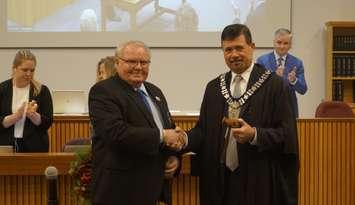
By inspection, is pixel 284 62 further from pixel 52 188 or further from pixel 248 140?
pixel 52 188

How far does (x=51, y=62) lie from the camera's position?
7617 mm

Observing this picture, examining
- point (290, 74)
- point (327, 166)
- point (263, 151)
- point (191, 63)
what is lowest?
point (327, 166)

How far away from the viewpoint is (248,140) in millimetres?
2590

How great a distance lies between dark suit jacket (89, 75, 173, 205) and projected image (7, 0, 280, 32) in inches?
200

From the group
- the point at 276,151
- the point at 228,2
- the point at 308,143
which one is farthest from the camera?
the point at 228,2

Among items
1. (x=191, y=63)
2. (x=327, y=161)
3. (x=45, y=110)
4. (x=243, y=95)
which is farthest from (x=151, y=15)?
(x=243, y=95)

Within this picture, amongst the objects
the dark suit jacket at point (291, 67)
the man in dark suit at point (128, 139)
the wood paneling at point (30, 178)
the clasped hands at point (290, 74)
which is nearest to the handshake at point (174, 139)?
the man in dark suit at point (128, 139)

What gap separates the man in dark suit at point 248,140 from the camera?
268 cm

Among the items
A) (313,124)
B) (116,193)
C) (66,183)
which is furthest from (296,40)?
(116,193)

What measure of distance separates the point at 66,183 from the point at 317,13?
5312mm

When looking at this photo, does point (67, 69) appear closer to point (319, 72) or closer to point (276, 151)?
point (319, 72)

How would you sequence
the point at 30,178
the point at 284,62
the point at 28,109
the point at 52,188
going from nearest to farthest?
the point at 52,188 → the point at 30,178 → the point at 28,109 → the point at 284,62

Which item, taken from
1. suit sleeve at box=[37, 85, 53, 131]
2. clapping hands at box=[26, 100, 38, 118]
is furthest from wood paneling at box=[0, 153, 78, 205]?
suit sleeve at box=[37, 85, 53, 131]

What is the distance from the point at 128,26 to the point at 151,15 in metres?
0.35
